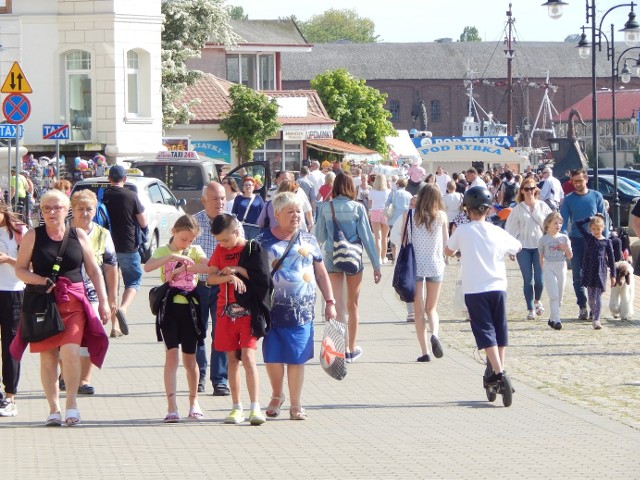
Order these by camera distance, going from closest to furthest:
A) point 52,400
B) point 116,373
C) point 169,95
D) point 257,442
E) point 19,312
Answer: point 257,442 < point 52,400 < point 19,312 < point 116,373 < point 169,95

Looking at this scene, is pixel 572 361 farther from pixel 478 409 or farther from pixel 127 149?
pixel 127 149

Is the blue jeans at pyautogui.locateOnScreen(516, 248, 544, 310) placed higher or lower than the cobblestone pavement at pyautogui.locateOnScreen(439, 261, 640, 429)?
higher

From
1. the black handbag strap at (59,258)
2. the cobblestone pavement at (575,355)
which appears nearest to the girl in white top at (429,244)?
the cobblestone pavement at (575,355)

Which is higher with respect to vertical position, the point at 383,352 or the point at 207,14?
the point at 207,14

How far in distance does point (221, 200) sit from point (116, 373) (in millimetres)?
2194

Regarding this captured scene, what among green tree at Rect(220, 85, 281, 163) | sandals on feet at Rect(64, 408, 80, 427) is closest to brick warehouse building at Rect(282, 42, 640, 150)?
green tree at Rect(220, 85, 281, 163)

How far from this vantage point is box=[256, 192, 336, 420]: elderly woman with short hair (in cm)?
1002

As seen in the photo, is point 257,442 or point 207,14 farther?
point 207,14

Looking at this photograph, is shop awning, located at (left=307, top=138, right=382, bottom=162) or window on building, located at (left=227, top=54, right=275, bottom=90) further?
window on building, located at (left=227, top=54, right=275, bottom=90)

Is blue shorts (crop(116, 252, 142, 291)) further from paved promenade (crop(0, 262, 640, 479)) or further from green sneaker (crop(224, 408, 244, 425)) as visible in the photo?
green sneaker (crop(224, 408, 244, 425))

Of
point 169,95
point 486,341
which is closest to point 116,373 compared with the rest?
point 486,341

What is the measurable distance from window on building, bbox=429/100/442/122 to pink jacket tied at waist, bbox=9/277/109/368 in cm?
12648

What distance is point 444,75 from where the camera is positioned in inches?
5394

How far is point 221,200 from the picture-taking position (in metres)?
11.5
